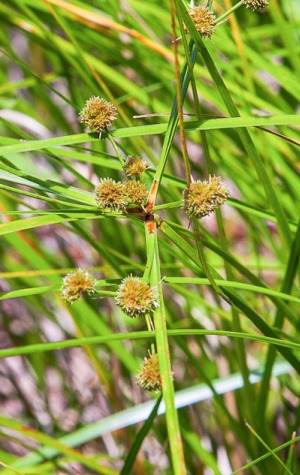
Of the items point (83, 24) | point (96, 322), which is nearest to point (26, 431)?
point (96, 322)

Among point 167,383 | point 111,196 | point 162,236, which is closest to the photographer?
point 167,383

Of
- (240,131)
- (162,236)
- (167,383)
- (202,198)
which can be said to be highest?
(162,236)

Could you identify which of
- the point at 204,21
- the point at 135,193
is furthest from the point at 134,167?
the point at 204,21

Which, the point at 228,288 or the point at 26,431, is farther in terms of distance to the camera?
the point at 26,431

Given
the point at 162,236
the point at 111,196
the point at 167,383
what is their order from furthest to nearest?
the point at 162,236 < the point at 111,196 < the point at 167,383

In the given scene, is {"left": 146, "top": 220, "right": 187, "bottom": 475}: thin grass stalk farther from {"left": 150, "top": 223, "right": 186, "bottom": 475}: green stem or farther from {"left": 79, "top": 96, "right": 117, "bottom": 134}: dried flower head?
{"left": 79, "top": 96, "right": 117, "bottom": 134}: dried flower head

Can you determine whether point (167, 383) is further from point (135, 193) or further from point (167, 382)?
point (135, 193)

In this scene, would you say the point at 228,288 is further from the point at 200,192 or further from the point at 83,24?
the point at 83,24
